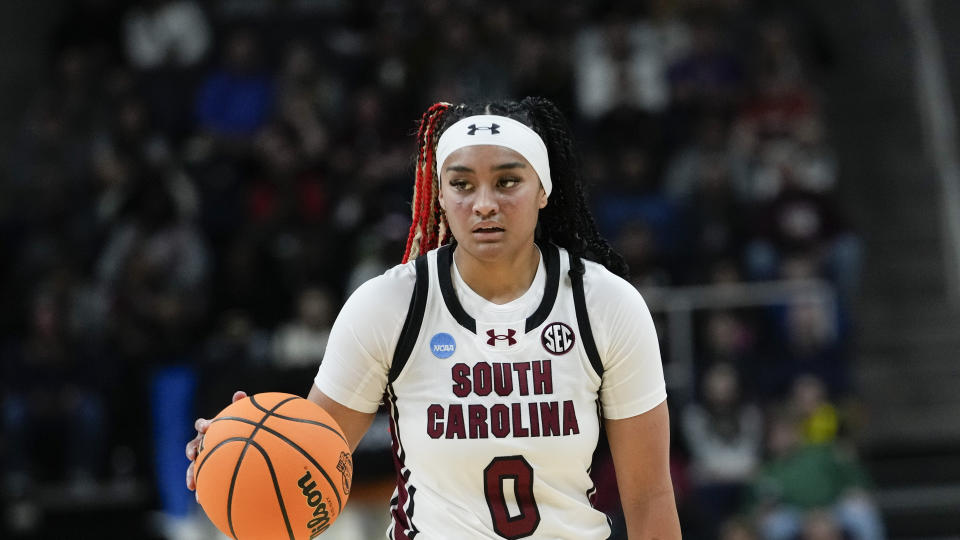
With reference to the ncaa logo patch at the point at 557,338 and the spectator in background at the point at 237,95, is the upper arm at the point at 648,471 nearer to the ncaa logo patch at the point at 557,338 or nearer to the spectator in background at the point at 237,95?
the ncaa logo patch at the point at 557,338

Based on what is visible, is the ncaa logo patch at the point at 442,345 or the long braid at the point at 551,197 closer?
the ncaa logo patch at the point at 442,345

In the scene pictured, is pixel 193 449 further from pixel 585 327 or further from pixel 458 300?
pixel 585 327

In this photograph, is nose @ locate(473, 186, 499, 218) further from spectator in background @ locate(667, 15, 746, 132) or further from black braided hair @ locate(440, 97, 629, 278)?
spectator in background @ locate(667, 15, 746, 132)

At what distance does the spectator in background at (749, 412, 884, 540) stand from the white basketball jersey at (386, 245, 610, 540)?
4.85m

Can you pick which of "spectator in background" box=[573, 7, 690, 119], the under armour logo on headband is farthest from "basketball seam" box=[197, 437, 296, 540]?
"spectator in background" box=[573, 7, 690, 119]

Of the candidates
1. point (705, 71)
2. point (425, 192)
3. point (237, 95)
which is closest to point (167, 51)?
point (237, 95)

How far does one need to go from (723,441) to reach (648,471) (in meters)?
5.05

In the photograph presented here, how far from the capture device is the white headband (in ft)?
10.7

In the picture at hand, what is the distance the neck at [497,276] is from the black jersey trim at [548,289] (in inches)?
2.4

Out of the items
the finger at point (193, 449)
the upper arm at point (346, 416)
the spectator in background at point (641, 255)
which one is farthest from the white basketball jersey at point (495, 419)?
the spectator in background at point (641, 255)

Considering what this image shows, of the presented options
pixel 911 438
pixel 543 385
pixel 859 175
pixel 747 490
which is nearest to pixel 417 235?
pixel 543 385

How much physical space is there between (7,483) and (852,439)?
19.6 feet

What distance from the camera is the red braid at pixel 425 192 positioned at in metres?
3.59

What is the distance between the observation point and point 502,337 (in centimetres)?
330
